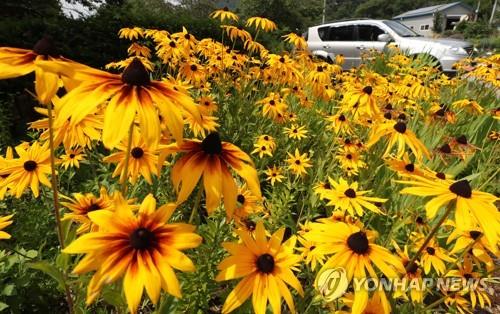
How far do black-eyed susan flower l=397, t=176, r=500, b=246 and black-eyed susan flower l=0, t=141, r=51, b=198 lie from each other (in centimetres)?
132

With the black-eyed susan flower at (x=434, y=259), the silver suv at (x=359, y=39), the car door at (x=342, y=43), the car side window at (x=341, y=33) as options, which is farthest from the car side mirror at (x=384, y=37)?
the black-eyed susan flower at (x=434, y=259)

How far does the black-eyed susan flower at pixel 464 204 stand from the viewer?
1.08 metres

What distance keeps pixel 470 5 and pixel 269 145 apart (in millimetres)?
77461

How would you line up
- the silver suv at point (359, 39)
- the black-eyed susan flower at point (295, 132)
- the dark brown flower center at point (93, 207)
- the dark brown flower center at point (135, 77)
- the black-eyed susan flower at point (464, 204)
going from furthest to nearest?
the silver suv at point (359, 39), the black-eyed susan flower at point (295, 132), the dark brown flower center at point (93, 207), the black-eyed susan flower at point (464, 204), the dark brown flower center at point (135, 77)

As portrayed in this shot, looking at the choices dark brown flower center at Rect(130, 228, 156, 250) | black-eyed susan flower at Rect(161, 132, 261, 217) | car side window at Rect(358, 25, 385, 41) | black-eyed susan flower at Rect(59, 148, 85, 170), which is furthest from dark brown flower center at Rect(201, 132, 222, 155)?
car side window at Rect(358, 25, 385, 41)

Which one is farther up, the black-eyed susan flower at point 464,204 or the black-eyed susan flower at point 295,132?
the black-eyed susan flower at point 464,204

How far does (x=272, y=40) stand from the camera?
905 centimetres

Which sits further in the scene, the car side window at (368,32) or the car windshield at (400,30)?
the car side window at (368,32)

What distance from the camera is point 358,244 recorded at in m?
1.11

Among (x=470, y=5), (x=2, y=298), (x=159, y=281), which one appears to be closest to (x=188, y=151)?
(x=159, y=281)

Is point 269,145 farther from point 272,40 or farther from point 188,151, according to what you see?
point 272,40

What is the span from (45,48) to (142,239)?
0.54 metres

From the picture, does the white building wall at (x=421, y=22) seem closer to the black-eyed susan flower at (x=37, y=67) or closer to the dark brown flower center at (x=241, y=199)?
the dark brown flower center at (x=241, y=199)

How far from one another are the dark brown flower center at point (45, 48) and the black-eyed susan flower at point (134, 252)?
0.42 meters
